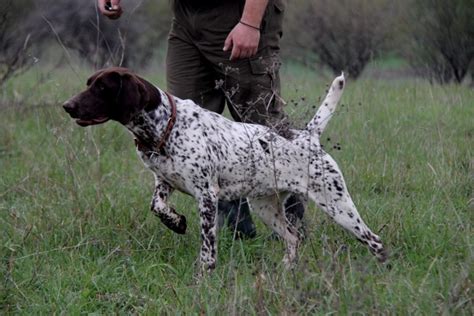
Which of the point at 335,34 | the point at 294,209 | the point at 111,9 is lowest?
the point at 335,34

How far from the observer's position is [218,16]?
4.75 metres

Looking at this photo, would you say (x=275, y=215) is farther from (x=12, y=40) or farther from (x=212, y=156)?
(x=12, y=40)

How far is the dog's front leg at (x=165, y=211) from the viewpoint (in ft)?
14.8

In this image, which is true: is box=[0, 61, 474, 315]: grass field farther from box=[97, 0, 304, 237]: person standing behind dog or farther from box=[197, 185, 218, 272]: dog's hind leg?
box=[97, 0, 304, 237]: person standing behind dog

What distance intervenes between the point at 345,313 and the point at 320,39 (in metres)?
10.7

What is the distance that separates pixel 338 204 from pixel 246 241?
627 mm

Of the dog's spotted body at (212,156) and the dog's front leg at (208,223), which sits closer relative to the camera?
the dog's spotted body at (212,156)

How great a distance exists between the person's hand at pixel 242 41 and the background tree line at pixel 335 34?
4.26 metres

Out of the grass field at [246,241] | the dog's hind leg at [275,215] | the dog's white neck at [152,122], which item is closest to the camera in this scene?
the grass field at [246,241]

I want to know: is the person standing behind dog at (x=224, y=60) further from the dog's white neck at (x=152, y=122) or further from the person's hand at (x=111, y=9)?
the dog's white neck at (x=152, y=122)


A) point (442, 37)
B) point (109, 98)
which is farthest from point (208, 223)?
point (442, 37)

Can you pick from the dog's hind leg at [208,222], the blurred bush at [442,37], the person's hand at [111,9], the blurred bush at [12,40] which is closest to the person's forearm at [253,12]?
the person's hand at [111,9]

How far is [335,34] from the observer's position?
1341cm

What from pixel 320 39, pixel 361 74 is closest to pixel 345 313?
pixel 361 74
